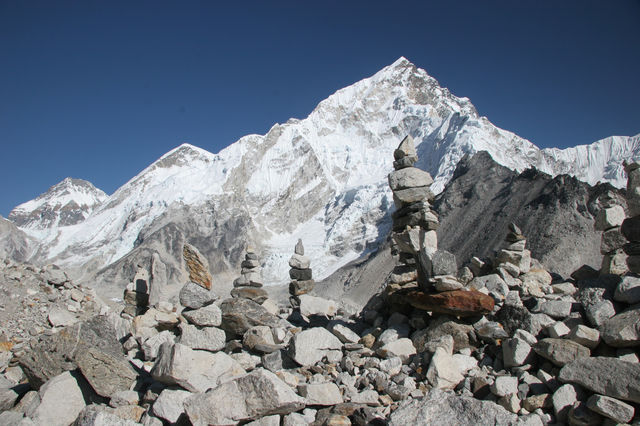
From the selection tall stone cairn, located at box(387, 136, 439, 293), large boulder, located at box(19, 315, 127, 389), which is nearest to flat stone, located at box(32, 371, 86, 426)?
large boulder, located at box(19, 315, 127, 389)

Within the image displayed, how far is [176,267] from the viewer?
458 feet

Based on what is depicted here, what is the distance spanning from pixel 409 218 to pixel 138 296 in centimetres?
950

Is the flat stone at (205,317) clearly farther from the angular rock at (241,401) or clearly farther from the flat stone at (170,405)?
the angular rock at (241,401)

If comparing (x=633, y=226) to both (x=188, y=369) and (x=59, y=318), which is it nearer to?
(x=188, y=369)

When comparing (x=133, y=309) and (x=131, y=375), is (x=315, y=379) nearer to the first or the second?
(x=131, y=375)

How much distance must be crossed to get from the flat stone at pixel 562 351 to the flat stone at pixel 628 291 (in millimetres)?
1578

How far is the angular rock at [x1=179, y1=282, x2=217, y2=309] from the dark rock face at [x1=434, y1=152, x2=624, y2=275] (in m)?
45.4

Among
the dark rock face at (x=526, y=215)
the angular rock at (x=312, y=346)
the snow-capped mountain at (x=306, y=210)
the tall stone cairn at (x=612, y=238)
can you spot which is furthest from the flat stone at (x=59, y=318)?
the snow-capped mountain at (x=306, y=210)

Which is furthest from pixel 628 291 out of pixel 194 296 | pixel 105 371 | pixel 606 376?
pixel 105 371

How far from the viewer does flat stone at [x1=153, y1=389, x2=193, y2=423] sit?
19.3 feet

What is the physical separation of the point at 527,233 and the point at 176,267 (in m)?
112

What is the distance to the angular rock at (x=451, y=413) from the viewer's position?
4871mm

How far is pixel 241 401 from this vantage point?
565cm

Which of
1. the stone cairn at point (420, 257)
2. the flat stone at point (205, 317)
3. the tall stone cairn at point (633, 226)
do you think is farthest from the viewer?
the flat stone at point (205, 317)
